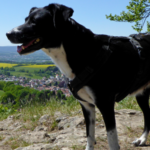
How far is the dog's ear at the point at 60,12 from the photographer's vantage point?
6.39 feet

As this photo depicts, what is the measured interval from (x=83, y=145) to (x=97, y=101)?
111cm

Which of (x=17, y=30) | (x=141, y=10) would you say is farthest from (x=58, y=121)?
(x=141, y=10)

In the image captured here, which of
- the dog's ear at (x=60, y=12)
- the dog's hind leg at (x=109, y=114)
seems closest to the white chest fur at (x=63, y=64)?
the dog's hind leg at (x=109, y=114)

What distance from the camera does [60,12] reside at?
6.45ft

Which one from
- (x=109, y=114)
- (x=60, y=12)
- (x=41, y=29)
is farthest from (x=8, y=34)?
(x=109, y=114)

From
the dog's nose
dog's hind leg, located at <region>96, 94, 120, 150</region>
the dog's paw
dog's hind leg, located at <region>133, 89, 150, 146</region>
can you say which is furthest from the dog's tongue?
the dog's paw

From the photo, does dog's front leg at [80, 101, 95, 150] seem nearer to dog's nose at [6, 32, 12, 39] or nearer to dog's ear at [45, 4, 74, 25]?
dog's ear at [45, 4, 74, 25]

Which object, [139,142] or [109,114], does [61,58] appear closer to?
[109,114]

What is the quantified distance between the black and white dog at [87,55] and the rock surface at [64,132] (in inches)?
35.7

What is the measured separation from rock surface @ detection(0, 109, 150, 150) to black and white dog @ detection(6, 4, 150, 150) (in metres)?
0.91

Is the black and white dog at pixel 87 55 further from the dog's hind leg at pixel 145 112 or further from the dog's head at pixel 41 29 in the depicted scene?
the dog's hind leg at pixel 145 112

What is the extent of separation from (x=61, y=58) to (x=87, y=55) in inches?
10.4

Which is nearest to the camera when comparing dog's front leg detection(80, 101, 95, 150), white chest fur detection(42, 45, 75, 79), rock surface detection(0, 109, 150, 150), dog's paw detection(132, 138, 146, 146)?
white chest fur detection(42, 45, 75, 79)

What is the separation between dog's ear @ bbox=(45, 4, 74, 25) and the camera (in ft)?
6.39
